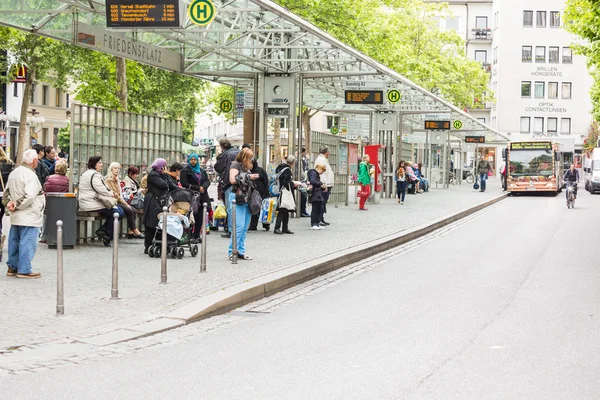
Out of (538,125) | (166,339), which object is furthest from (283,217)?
(538,125)

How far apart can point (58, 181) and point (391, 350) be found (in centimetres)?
889

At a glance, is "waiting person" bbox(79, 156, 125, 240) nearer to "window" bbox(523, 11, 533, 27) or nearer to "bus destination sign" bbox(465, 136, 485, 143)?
"bus destination sign" bbox(465, 136, 485, 143)

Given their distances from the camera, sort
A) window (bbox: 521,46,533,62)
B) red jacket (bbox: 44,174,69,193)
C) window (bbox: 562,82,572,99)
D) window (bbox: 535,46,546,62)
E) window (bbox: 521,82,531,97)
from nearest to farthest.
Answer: red jacket (bbox: 44,174,69,193)
window (bbox: 535,46,546,62)
window (bbox: 521,46,533,62)
window (bbox: 562,82,572,99)
window (bbox: 521,82,531,97)

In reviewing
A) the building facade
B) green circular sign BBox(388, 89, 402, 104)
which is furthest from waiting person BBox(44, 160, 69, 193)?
the building facade

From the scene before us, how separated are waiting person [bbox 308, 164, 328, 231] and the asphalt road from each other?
6593 millimetres

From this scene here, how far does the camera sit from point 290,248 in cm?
1623

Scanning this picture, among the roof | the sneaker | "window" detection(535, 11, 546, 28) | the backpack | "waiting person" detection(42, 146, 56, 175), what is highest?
"window" detection(535, 11, 546, 28)

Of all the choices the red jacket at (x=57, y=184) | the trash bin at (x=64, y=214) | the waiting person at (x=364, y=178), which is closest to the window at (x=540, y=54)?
the waiting person at (x=364, y=178)

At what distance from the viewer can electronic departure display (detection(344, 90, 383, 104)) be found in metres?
25.6

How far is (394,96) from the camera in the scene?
29719 millimetres

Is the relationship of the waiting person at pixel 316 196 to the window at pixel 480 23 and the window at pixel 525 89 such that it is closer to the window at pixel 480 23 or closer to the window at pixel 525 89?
the window at pixel 525 89

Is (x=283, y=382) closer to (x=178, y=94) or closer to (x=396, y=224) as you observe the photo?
(x=396, y=224)

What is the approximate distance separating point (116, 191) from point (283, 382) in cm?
1042

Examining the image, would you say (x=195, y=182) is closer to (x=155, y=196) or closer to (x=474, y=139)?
(x=155, y=196)
